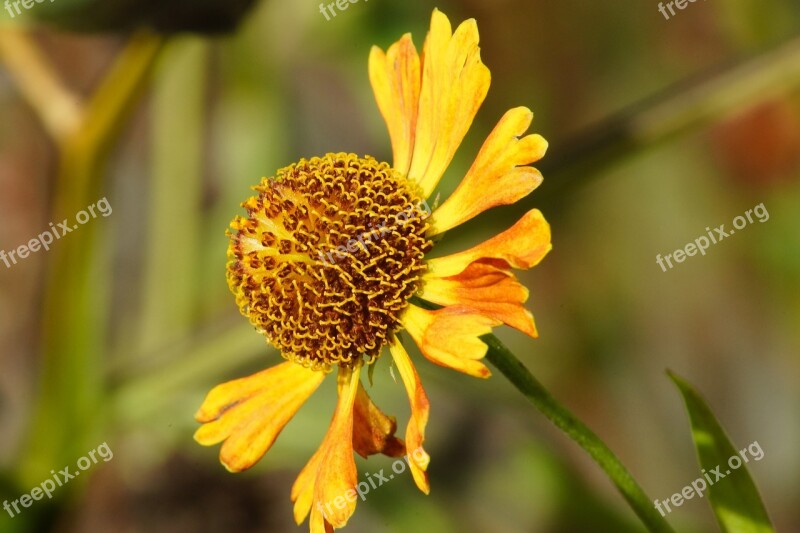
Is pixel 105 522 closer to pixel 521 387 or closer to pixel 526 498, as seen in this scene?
pixel 526 498

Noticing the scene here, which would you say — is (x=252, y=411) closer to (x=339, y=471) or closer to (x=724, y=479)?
(x=339, y=471)

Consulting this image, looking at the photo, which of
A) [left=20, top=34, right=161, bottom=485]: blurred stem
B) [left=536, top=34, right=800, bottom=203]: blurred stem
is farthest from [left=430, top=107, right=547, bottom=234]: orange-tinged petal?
[left=20, top=34, right=161, bottom=485]: blurred stem

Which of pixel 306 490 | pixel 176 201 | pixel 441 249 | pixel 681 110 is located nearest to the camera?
pixel 306 490

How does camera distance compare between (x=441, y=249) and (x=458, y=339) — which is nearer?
(x=458, y=339)

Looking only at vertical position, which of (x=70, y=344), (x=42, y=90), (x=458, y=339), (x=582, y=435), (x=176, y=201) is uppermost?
(x=42, y=90)

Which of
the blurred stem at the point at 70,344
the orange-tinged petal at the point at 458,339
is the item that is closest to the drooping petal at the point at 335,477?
the orange-tinged petal at the point at 458,339

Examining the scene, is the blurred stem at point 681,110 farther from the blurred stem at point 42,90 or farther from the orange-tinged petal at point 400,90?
the blurred stem at point 42,90

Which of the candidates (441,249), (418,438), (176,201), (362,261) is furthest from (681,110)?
(176,201)
